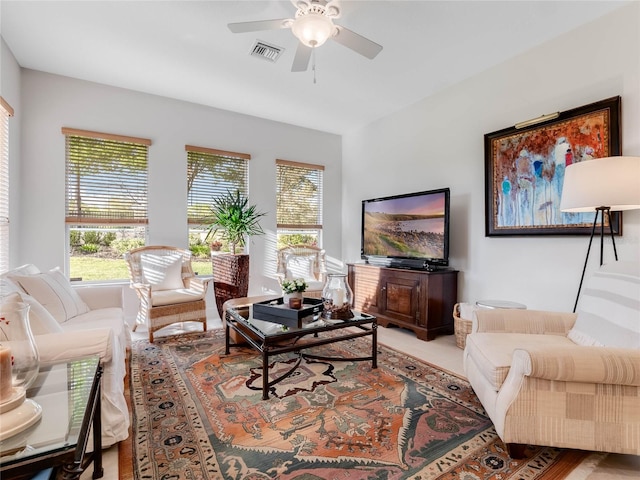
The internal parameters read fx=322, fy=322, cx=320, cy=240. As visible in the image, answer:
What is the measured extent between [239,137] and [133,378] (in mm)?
3350

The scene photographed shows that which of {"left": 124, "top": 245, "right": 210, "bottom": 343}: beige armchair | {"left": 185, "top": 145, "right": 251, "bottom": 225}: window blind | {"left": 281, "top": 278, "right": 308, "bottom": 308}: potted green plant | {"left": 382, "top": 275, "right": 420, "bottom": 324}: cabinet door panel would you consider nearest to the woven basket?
{"left": 382, "top": 275, "right": 420, "bottom": 324}: cabinet door panel

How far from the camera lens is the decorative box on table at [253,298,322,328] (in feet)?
7.73

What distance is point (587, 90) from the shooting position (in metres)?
2.61

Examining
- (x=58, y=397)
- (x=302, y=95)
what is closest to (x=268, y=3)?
(x=302, y=95)

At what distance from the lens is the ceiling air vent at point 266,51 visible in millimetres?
2867

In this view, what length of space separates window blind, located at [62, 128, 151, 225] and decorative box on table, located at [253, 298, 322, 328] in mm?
2418

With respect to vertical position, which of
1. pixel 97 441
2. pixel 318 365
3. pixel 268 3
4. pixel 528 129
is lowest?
pixel 318 365

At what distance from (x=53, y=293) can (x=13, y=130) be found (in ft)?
6.63

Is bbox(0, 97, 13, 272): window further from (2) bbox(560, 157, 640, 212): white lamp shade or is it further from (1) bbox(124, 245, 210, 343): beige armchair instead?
(2) bbox(560, 157, 640, 212): white lamp shade

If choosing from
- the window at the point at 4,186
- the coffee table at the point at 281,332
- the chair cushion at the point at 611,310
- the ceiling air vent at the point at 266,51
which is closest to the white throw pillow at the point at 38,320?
the coffee table at the point at 281,332

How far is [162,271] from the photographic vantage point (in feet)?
12.0

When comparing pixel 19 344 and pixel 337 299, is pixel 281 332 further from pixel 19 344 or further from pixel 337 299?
pixel 19 344

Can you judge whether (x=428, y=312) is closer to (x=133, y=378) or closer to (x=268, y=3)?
(x=133, y=378)

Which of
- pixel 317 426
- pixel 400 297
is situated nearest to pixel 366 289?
pixel 400 297
